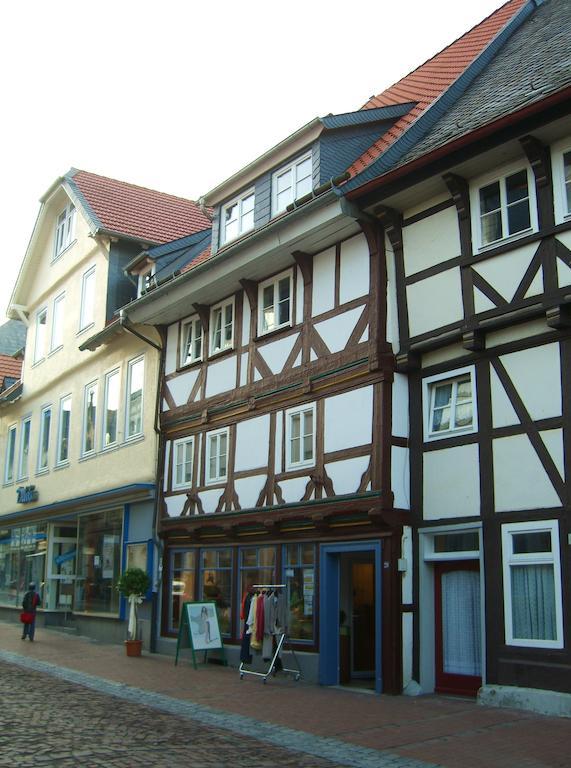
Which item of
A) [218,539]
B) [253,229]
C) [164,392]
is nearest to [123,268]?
[164,392]

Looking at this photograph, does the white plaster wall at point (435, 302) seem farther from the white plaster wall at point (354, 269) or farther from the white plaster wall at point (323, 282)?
the white plaster wall at point (323, 282)

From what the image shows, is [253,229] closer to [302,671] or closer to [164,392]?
[164,392]

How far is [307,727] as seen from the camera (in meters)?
10.8

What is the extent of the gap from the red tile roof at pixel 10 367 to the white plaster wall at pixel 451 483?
2484 cm

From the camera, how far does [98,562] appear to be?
2361 cm

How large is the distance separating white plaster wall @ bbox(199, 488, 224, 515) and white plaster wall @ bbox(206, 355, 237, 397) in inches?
78.4

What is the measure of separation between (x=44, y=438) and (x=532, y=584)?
65.0 ft

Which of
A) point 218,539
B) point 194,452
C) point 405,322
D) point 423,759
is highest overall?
point 405,322

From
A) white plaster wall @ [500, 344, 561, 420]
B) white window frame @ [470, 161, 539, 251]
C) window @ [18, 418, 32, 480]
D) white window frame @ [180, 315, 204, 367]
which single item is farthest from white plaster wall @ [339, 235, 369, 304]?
window @ [18, 418, 32, 480]

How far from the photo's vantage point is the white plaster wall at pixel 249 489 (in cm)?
1698

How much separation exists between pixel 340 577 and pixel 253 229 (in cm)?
717

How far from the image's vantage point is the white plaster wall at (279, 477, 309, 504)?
15.7 meters

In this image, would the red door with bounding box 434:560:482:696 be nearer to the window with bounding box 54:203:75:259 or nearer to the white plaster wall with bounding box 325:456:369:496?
the white plaster wall with bounding box 325:456:369:496

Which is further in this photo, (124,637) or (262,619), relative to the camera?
(124,637)
